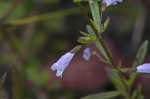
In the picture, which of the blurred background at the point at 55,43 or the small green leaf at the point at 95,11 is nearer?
the small green leaf at the point at 95,11

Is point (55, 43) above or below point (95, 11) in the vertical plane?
below

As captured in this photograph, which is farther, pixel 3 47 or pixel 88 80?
pixel 3 47

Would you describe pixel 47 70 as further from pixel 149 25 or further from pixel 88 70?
pixel 149 25

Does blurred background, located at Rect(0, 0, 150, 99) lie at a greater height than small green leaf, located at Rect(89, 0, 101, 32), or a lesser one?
lesser

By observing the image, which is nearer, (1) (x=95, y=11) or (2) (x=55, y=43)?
(1) (x=95, y=11)

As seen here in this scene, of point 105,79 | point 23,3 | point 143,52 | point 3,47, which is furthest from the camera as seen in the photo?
point 3,47

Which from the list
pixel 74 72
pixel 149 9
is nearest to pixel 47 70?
pixel 74 72

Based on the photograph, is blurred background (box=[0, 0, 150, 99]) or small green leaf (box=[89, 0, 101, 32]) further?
blurred background (box=[0, 0, 150, 99])

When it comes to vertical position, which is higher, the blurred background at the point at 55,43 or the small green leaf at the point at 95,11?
the small green leaf at the point at 95,11
